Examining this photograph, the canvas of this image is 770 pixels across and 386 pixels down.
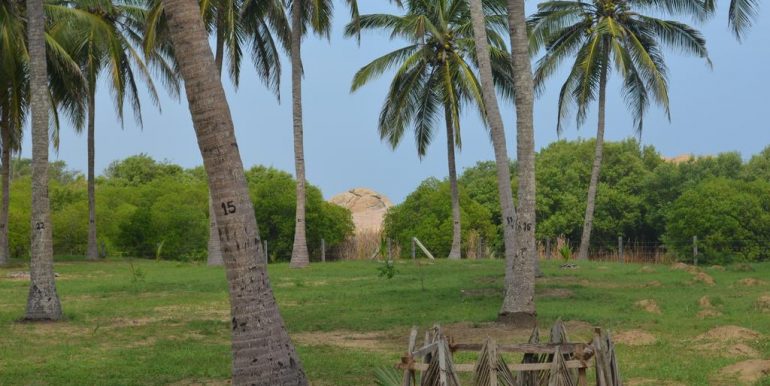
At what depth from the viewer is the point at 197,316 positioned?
1584cm

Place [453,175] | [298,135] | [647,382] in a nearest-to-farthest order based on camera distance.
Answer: [647,382] < [298,135] < [453,175]

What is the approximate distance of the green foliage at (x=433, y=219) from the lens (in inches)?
1531

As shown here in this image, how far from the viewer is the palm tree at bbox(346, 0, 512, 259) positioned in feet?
99.5

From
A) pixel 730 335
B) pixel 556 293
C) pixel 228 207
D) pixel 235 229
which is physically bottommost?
pixel 730 335

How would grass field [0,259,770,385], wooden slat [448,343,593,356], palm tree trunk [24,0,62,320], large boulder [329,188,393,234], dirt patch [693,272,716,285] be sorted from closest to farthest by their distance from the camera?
wooden slat [448,343,593,356] → grass field [0,259,770,385] → palm tree trunk [24,0,62,320] → dirt patch [693,272,716,285] → large boulder [329,188,393,234]

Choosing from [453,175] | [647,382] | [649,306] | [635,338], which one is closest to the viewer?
[647,382]

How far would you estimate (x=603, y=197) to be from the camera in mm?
42969

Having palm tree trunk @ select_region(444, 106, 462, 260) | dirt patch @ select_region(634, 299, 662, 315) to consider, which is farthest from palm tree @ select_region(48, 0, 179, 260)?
dirt patch @ select_region(634, 299, 662, 315)

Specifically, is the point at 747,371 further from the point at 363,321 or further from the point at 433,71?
the point at 433,71

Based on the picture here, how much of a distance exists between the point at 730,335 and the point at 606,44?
19.5m

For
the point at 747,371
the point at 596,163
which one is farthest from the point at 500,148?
the point at 596,163

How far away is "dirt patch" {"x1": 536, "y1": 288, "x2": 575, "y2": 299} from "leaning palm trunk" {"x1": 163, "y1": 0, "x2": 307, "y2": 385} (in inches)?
440

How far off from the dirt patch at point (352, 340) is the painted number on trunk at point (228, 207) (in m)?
4.77

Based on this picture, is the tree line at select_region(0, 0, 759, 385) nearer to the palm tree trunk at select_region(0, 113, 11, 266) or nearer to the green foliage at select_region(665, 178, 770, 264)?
the palm tree trunk at select_region(0, 113, 11, 266)
